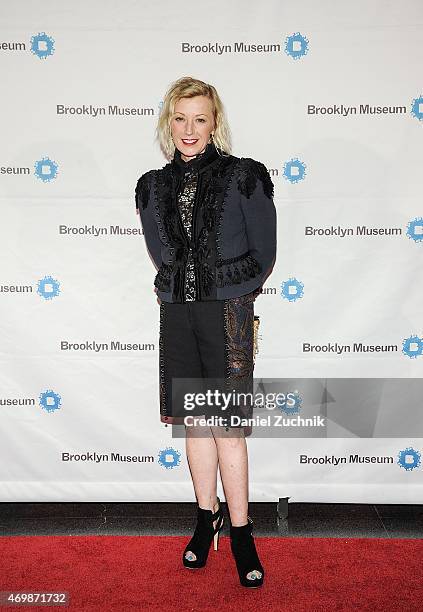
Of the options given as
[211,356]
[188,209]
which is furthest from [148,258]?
[211,356]

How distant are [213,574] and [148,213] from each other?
1259 millimetres

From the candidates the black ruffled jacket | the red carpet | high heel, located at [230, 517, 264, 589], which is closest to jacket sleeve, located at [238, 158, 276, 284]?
the black ruffled jacket

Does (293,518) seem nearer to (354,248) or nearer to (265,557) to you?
(265,557)

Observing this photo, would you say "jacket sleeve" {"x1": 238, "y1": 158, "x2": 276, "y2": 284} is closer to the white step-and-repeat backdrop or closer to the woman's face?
the woman's face

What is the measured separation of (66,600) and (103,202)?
4.93 feet

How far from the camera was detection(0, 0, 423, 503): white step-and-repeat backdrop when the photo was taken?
2.75 metres

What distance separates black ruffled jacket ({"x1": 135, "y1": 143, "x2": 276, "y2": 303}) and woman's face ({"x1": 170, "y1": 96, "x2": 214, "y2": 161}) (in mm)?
35

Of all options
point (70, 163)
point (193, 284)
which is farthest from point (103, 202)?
point (193, 284)

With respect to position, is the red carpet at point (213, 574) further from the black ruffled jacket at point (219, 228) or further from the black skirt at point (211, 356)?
the black ruffled jacket at point (219, 228)

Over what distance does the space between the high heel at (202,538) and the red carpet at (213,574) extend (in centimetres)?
3

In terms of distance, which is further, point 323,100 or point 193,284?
point 323,100

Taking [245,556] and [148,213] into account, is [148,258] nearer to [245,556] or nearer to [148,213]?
[148,213]

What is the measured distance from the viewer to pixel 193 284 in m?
2.26

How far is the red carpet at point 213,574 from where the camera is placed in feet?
7.16
